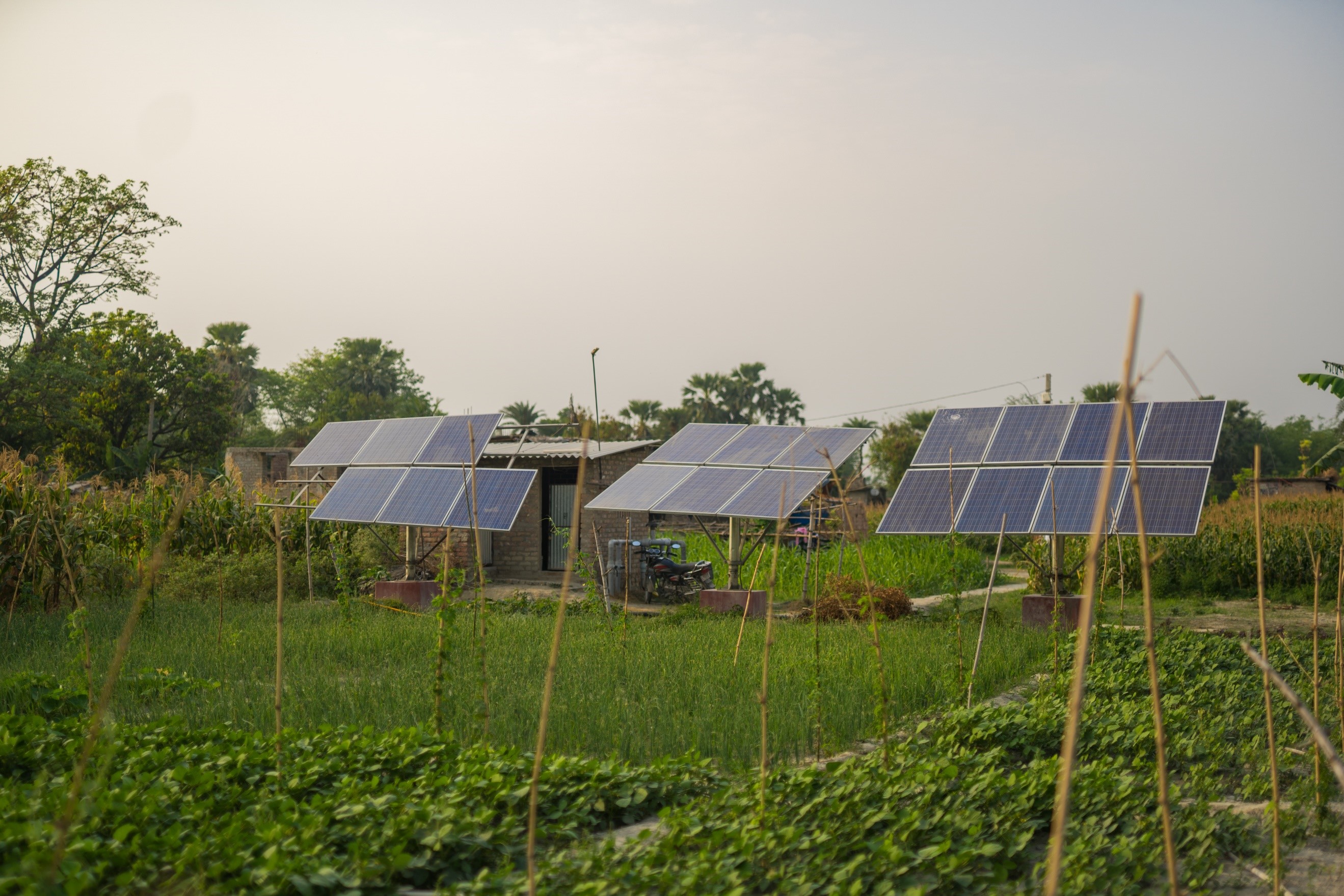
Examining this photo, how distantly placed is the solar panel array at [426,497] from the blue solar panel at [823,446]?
4.40 meters

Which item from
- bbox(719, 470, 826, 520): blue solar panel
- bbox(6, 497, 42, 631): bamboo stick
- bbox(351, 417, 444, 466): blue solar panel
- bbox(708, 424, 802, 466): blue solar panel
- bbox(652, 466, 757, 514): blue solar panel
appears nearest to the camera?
bbox(6, 497, 42, 631): bamboo stick

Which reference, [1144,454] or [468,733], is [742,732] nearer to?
[468,733]

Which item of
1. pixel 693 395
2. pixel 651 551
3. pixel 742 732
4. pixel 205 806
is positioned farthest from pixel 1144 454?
pixel 693 395

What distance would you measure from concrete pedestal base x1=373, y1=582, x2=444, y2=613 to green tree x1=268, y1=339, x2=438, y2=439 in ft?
136

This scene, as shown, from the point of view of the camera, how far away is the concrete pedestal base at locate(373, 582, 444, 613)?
1575cm

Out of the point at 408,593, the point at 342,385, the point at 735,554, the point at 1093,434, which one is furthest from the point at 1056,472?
the point at 342,385

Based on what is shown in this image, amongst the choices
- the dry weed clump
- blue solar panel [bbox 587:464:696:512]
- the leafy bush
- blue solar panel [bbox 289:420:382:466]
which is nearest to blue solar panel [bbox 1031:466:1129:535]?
the dry weed clump

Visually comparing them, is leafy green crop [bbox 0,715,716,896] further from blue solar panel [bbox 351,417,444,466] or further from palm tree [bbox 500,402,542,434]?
palm tree [bbox 500,402,542,434]

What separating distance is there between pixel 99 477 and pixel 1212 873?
1977 centimetres

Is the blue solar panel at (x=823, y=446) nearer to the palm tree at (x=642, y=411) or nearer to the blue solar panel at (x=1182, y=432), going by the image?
the blue solar panel at (x=1182, y=432)

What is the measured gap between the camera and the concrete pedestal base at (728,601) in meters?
14.8

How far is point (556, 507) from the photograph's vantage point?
2250 cm

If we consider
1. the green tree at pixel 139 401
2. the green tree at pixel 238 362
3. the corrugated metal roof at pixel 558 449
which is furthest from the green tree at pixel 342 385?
the corrugated metal roof at pixel 558 449

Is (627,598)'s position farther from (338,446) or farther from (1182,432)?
(338,446)
